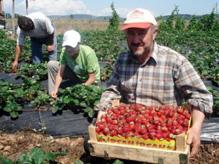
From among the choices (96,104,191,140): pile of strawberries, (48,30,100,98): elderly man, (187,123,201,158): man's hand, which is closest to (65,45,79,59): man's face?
(48,30,100,98): elderly man

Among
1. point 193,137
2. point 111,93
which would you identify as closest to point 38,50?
point 111,93

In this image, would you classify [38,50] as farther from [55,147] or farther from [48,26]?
[55,147]

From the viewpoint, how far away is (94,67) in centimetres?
638

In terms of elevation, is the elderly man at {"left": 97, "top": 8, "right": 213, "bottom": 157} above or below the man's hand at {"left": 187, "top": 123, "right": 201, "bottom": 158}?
above

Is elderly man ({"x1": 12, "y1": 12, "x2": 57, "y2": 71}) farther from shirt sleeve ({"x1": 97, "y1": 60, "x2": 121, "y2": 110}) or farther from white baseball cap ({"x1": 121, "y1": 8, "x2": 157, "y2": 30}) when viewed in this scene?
white baseball cap ({"x1": 121, "y1": 8, "x2": 157, "y2": 30})

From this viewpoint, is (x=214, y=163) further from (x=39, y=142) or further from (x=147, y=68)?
→ (x=39, y=142)

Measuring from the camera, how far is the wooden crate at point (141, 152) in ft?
11.9

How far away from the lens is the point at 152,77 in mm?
4098

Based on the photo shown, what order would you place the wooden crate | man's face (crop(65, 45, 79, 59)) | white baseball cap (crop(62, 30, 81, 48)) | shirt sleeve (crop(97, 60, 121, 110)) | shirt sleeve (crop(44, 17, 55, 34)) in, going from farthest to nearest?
shirt sleeve (crop(44, 17, 55, 34))
man's face (crop(65, 45, 79, 59))
white baseball cap (crop(62, 30, 81, 48))
shirt sleeve (crop(97, 60, 121, 110))
the wooden crate

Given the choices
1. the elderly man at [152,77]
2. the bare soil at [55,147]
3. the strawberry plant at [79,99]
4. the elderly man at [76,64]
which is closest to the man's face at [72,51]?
the elderly man at [76,64]

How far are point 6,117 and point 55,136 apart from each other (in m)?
1.01

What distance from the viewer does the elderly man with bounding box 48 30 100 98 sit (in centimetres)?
609

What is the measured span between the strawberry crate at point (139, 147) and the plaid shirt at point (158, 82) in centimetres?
29

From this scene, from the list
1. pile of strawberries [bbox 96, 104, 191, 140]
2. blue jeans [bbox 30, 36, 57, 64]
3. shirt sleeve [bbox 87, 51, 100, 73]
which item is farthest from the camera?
blue jeans [bbox 30, 36, 57, 64]
